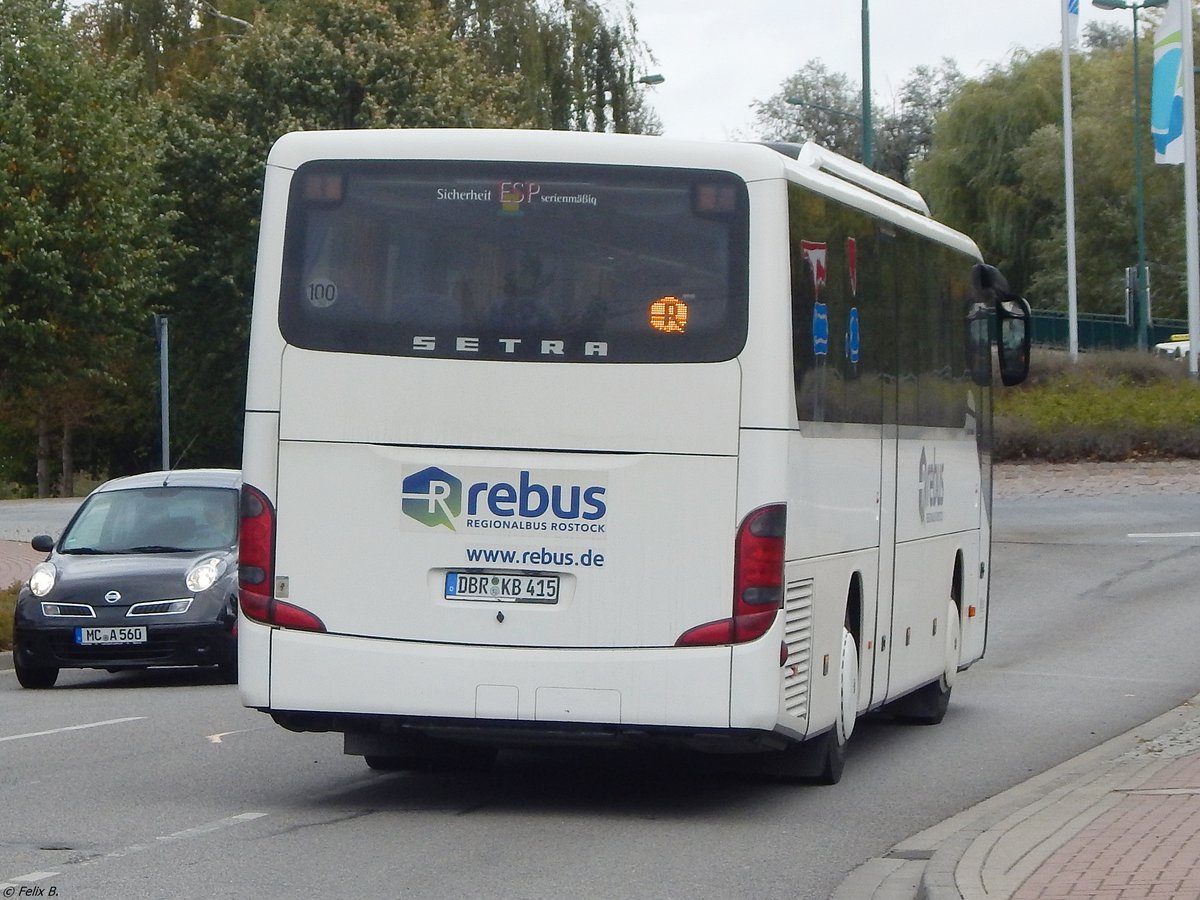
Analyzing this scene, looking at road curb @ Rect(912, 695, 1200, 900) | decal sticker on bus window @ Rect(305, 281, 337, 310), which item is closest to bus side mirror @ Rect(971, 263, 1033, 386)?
road curb @ Rect(912, 695, 1200, 900)

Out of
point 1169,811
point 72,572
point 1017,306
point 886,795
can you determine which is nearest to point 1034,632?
point 1017,306

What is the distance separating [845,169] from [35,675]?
320 inches

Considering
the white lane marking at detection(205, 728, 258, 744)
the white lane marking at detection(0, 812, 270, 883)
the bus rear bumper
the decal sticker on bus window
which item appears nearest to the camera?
the white lane marking at detection(0, 812, 270, 883)

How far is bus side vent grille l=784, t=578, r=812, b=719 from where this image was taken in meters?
9.70

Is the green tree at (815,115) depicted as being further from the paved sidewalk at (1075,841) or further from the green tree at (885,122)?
the paved sidewalk at (1075,841)

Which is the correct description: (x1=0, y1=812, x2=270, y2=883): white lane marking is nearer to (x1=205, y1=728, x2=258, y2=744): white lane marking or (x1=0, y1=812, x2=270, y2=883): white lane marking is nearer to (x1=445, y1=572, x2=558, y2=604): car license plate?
(x1=445, y1=572, x2=558, y2=604): car license plate

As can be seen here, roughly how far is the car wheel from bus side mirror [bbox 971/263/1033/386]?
7330 mm

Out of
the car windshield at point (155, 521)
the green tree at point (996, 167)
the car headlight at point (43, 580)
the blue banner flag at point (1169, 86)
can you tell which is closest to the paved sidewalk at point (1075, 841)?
the car windshield at point (155, 521)

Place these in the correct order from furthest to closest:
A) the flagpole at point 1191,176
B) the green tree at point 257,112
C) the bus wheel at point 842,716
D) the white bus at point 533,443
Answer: the green tree at point 257,112, the flagpole at point 1191,176, the bus wheel at point 842,716, the white bus at point 533,443

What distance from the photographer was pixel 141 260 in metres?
41.6

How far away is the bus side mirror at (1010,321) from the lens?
1480 cm

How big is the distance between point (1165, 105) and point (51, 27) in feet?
69.9

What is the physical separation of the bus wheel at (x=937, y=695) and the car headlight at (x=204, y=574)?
5.26 metres

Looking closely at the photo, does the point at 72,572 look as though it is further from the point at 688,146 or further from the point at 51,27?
the point at 51,27
